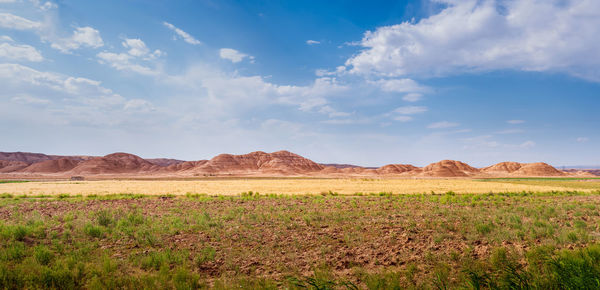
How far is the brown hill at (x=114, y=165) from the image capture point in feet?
524

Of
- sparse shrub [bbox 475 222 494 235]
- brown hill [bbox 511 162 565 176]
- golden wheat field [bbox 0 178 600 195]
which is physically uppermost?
brown hill [bbox 511 162 565 176]

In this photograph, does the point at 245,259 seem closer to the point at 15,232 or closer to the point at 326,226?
the point at 326,226

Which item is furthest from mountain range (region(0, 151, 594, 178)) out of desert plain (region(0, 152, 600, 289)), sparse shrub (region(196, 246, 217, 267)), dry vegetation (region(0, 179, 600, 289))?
sparse shrub (region(196, 246, 217, 267))

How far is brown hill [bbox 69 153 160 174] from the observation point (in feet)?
524

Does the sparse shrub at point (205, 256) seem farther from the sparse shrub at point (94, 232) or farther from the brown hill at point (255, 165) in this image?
the brown hill at point (255, 165)

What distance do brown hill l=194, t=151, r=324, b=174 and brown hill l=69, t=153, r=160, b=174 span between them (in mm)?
36946

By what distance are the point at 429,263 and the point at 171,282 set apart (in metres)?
6.80

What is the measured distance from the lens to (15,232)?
11.6 meters

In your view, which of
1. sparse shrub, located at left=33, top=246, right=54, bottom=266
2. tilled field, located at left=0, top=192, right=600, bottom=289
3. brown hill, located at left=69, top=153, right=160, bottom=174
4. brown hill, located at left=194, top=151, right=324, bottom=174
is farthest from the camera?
brown hill, located at left=194, top=151, right=324, bottom=174

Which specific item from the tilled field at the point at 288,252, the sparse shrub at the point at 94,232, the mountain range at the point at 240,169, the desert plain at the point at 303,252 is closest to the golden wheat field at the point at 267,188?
the desert plain at the point at 303,252

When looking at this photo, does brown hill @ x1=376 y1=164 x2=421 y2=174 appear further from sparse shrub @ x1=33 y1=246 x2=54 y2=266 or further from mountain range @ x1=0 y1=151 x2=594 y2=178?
sparse shrub @ x1=33 y1=246 x2=54 y2=266

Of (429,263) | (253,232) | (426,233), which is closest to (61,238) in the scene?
(253,232)

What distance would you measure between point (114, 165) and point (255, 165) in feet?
254

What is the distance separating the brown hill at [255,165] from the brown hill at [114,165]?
36.9 metres
